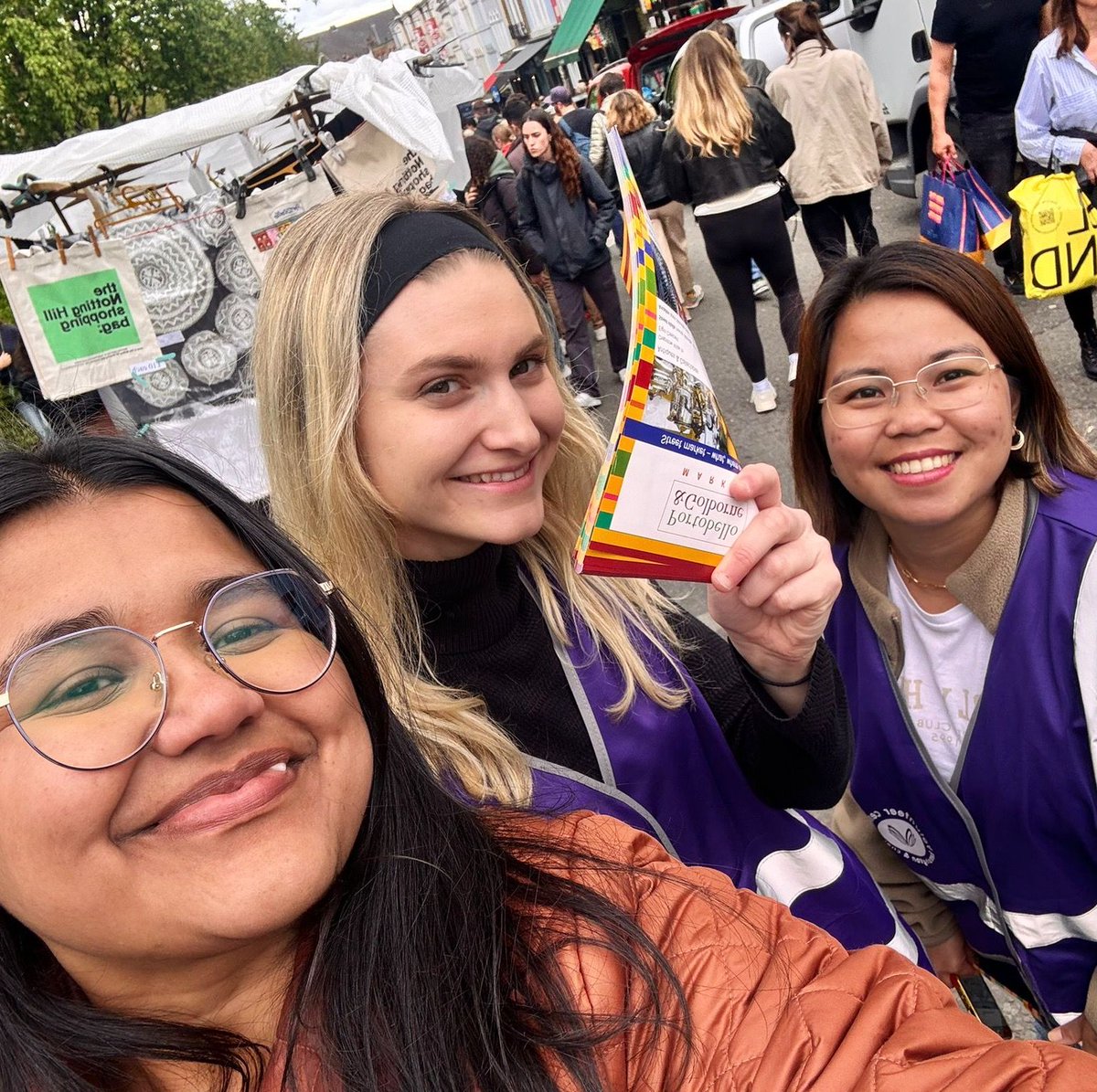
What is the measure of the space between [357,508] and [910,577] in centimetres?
114

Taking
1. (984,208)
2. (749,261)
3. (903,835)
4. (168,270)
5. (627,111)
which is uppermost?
(627,111)

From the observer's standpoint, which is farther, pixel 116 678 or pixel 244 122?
pixel 244 122

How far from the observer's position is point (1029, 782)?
5.62 ft

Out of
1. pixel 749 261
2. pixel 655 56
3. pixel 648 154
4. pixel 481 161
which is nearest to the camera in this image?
pixel 749 261

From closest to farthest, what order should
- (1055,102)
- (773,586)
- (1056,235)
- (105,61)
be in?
(773,586), (1056,235), (1055,102), (105,61)

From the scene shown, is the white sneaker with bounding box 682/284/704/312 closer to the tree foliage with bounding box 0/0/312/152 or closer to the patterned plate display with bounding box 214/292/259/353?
the patterned plate display with bounding box 214/292/259/353

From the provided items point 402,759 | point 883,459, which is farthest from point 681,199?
point 402,759

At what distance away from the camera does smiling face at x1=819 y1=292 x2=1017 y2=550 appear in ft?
5.93

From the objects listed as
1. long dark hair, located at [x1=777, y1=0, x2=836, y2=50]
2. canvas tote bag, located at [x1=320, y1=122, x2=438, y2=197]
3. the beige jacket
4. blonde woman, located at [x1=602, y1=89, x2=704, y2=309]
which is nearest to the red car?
blonde woman, located at [x1=602, y1=89, x2=704, y2=309]

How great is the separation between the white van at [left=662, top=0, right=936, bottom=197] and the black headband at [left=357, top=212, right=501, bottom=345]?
Answer: 239 inches

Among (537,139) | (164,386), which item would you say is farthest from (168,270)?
(537,139)

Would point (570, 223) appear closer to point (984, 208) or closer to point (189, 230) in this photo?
point (189, 230)

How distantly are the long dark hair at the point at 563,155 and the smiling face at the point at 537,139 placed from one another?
0.07 ft

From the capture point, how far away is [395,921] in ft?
4.03
